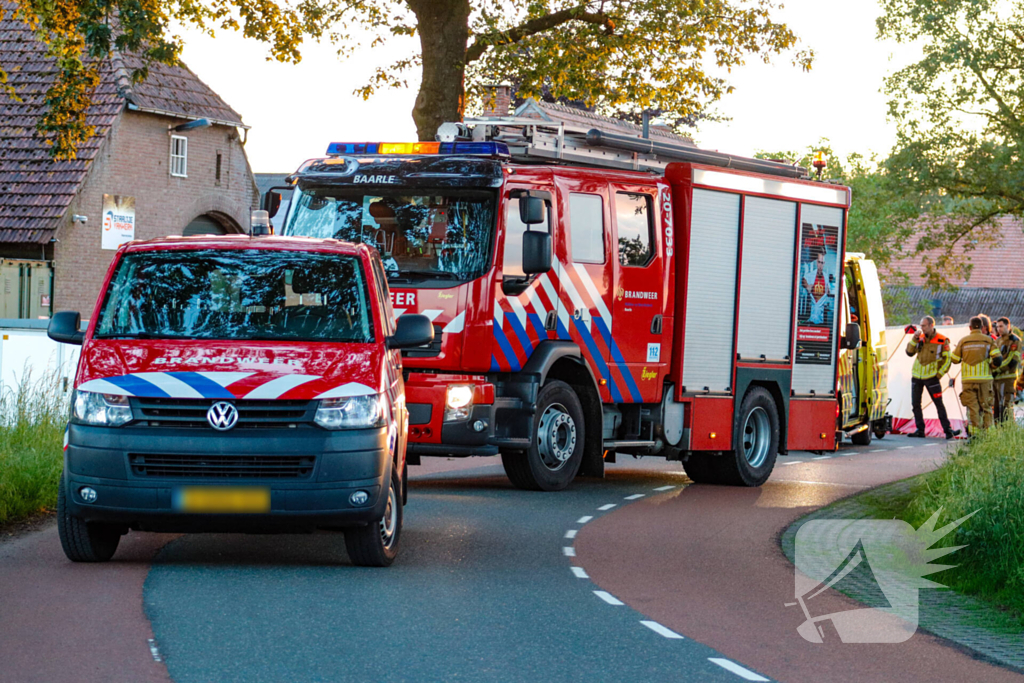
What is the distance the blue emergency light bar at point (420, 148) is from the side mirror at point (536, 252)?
0.98m

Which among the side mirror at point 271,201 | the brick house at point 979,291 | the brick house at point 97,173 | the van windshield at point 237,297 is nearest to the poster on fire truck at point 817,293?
the side mirror at point 271,201

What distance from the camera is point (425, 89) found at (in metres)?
22.4

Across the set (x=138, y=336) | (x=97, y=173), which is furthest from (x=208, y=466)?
(x=97, y=173)

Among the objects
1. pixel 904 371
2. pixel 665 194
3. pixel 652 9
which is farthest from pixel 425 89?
pixel 904 371

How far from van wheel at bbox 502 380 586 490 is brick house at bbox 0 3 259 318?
2044 cm

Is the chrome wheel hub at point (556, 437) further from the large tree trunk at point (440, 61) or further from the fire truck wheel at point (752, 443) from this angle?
the large tree trunk at point (440, 61)

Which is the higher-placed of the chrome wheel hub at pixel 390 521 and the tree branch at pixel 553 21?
the tree branch at pixel 553 21

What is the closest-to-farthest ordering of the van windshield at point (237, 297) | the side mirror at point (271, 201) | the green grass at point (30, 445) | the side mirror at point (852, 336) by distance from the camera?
the van windshield at point (237, 297), the green grass at point (30, 445), the side mirror at point (271, 201), the side mirror at point (852, 336)

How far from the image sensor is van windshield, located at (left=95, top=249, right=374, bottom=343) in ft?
31.3

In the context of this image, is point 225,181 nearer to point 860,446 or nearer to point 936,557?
point 860,446

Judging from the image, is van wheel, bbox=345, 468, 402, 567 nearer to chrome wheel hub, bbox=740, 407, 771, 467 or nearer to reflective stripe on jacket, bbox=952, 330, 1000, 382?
chrome wheel hub, bbox=740, 407, 771, 467

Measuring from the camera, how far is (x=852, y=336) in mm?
19047

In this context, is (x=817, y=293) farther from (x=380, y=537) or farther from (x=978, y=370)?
(x=380, y=537)

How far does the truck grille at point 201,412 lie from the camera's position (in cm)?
878
